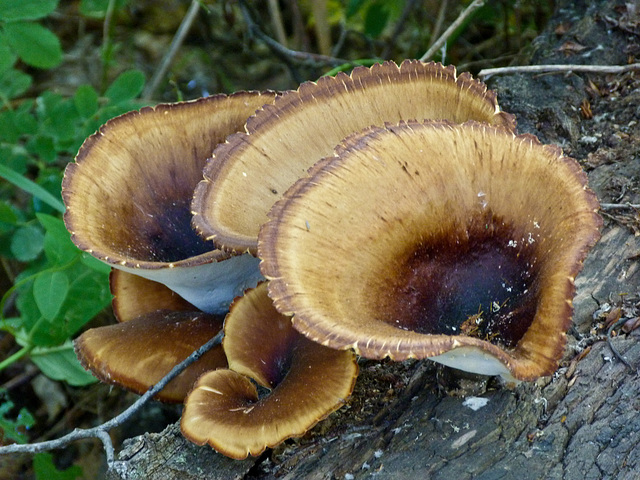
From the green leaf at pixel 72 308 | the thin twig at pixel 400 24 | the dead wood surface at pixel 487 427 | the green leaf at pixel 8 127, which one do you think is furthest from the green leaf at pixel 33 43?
the thin twig at pixel 400 24

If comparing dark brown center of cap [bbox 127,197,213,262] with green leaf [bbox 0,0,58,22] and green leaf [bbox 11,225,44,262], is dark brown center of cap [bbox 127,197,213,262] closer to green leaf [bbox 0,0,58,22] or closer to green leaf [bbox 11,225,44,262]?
green leaf [bbox 11,225,44,262]

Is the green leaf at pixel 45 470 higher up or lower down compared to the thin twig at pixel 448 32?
lower down

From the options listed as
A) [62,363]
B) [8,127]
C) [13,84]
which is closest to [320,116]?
[62,363]

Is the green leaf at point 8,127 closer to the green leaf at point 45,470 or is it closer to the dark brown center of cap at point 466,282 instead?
the green leaf at point 45,470

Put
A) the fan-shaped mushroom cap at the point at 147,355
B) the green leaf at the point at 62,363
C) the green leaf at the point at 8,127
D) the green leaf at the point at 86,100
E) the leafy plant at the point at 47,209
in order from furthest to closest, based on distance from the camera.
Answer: the green leaf at the point at 8,127
the green leaf at the point at 86,100
the green leaf at the point at 62,363
the leafy plant at the point at 47,209
the fan-shaped mushroom cap at the point at 147,355

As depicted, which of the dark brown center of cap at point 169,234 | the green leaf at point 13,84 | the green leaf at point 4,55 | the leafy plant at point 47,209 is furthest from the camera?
the green leaf at point 13,84

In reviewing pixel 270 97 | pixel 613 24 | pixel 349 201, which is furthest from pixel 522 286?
pixel 613 24

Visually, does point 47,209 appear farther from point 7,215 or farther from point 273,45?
point 273,45

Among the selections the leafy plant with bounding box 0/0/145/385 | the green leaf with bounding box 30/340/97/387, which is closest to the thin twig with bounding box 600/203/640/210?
the leafy plant with bounding box 0/0/145/385
